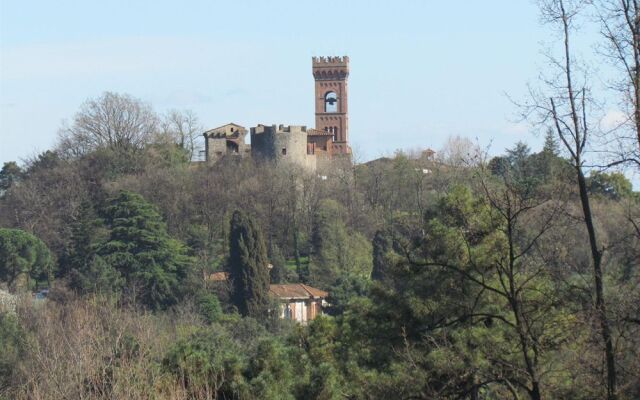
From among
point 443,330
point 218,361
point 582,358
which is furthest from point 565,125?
point 218,361

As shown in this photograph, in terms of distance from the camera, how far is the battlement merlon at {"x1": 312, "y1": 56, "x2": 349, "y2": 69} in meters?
89.5

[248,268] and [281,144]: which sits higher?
[281,144]

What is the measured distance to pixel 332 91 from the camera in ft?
292

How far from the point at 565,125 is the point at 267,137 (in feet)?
174

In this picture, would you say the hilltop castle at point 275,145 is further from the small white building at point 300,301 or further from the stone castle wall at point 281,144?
the small white building at point 300,301

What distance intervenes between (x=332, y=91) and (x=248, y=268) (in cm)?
4572

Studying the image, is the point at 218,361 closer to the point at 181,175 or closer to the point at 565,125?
the point at 565,125

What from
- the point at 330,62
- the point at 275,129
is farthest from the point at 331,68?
the point at 275,129

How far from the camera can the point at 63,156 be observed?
60531mm

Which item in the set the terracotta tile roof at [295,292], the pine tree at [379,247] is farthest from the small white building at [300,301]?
the pine tree at [379,247]

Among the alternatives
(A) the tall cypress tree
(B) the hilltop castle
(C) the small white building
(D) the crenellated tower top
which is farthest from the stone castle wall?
(D) the crenellated tower top

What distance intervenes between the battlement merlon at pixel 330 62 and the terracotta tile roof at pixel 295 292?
1678 inches

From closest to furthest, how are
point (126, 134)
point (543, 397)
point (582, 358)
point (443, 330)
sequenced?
point (582, 358) < point (543, 397) < point (443, 330) < point (126, 134)

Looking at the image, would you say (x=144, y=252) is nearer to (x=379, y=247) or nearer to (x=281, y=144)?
(x=379, y=247)
